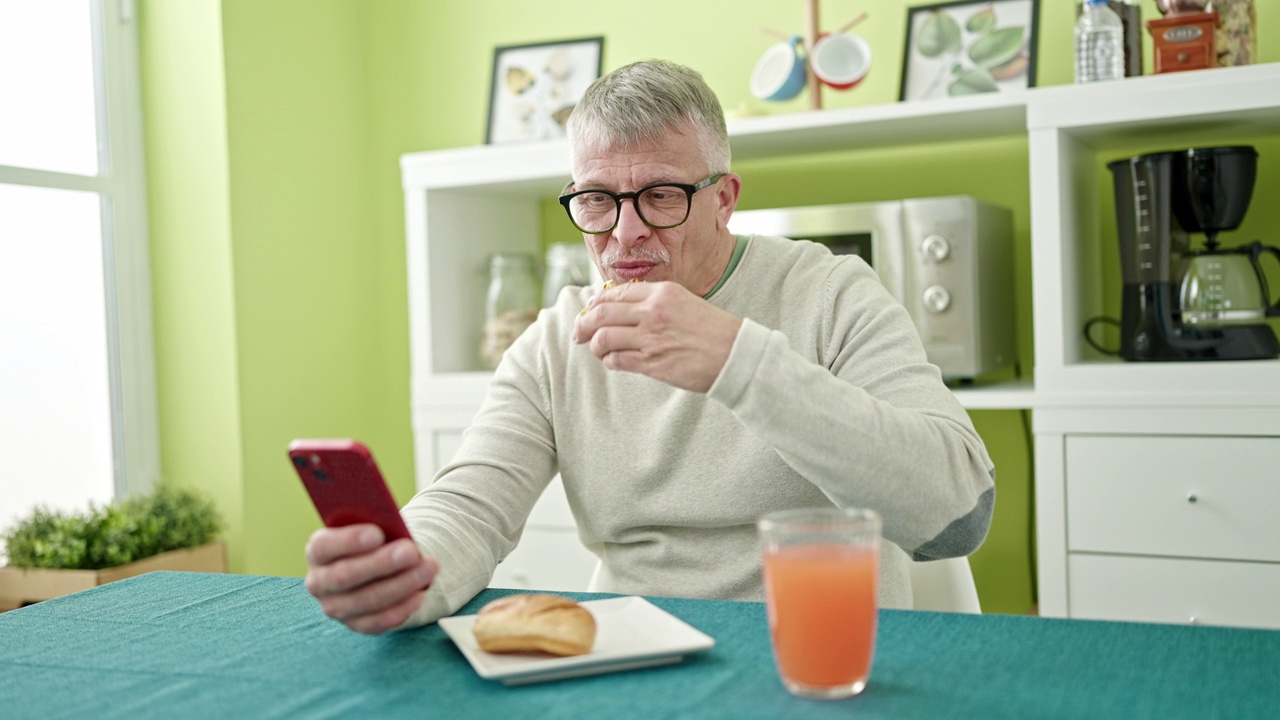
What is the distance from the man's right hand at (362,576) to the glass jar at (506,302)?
1.66m

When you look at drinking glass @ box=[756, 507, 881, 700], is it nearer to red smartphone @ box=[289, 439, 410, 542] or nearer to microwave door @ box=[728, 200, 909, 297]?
red smartphone @ box=[289, 439, 410, 542]

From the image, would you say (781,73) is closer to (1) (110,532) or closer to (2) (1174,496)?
(2) (1174,496)

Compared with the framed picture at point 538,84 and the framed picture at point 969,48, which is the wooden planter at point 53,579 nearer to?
the framed picture at point 538,84

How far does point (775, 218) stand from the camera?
7.41 ft

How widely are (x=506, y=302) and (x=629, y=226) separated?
4.36 ft

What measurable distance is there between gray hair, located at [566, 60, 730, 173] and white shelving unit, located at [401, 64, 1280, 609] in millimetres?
845

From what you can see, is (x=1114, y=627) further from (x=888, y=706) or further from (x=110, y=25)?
(x=110, y=25)

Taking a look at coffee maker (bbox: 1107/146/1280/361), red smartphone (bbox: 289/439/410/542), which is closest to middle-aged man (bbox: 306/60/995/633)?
red smartphone (bbox: 289/439/410/542)

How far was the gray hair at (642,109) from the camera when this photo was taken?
1.38 metres

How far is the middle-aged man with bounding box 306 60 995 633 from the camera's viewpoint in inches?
43.0

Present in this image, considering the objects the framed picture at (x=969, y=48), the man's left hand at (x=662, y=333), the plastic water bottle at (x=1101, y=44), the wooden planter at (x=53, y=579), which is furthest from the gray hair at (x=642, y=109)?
the wooden planter at (x=53, y=579)

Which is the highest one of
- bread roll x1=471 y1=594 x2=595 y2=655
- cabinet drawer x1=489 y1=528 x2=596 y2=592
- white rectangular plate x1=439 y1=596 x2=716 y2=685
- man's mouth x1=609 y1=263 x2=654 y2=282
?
man's mouth x1=609 y1=263 x2=654 y2=282

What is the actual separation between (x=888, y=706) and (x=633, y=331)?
0.41 metres

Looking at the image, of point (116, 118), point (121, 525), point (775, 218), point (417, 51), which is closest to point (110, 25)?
point (116, 118)
